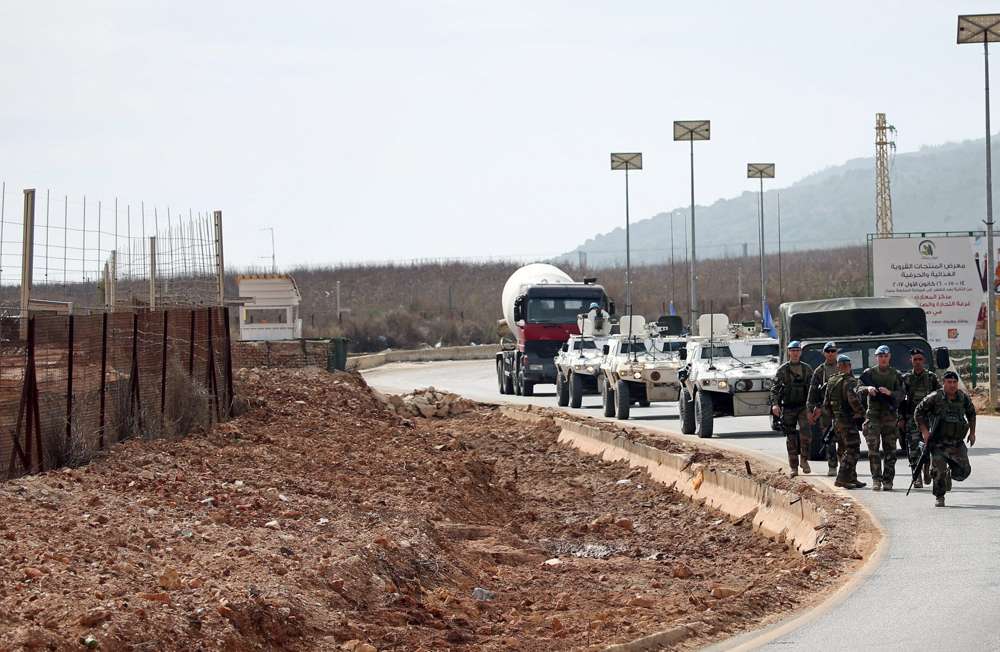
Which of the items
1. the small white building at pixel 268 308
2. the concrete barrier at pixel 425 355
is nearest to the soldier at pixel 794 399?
the small white building at pixel 268 308

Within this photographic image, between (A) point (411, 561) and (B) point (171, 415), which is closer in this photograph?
(A) point (411, 561)

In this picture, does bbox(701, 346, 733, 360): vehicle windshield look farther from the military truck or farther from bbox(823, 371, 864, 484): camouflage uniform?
bbox(823, 371, 864, 484): camouflage uniform

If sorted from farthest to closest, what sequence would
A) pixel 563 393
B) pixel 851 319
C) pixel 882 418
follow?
pixel 563 393 → pixel 851 319 → pixel 882 418

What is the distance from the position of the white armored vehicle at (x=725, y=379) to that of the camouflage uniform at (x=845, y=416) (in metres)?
6.52

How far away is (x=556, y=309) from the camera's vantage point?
41688mm

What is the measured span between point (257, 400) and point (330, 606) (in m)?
14.2

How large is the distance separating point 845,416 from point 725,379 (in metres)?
6.87

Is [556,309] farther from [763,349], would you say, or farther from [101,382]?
[101,382]

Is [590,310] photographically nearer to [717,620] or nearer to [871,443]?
[871,443]

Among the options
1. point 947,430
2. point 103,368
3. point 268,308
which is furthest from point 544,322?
point 947,430

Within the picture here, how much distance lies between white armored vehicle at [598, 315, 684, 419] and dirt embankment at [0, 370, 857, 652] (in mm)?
9151

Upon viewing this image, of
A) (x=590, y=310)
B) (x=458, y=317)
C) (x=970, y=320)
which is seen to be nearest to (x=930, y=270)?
(x=970, y=320)

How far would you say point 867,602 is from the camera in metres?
10.7

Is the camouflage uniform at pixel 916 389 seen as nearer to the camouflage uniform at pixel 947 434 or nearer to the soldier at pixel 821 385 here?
the camouflage uniform at pixel 947 434
